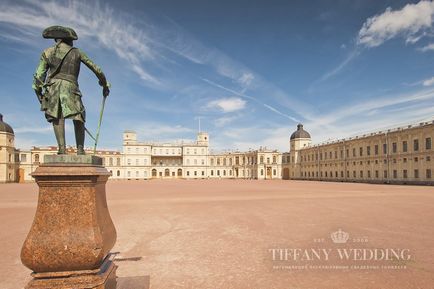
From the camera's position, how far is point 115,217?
12.6m

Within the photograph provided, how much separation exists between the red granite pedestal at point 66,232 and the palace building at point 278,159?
2653 cm

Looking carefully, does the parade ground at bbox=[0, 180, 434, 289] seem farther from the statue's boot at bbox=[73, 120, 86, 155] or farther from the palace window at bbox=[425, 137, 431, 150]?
the palace window at bbox=[425, 137, 431, 150]

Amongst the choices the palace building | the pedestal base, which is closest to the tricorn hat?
the pedestal base

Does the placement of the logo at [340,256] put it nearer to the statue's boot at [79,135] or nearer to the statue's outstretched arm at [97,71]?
the statue's boot at [79,135]

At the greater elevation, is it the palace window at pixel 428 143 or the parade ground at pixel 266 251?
the palace window at pixel 428 143

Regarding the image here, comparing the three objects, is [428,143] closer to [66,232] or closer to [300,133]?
[300,133]

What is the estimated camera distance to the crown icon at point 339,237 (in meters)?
8.17

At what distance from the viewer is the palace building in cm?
3991

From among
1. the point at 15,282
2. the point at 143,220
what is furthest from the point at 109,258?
the point at 143,220

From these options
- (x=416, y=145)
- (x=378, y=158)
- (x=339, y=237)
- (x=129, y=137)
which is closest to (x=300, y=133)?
(x=378, y=158)

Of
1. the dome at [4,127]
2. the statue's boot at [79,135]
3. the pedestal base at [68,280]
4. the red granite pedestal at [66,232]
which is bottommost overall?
the pedestal base at [68,280]

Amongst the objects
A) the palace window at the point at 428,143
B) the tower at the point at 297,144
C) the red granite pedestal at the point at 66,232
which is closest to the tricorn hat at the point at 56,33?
the red granite pedestal at the point at 66,232

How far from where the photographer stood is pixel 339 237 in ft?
28.0

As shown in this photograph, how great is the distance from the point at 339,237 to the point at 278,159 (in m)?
73.3
